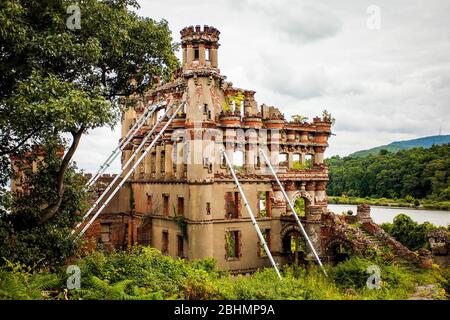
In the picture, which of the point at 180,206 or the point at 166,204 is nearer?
the point at 180,206

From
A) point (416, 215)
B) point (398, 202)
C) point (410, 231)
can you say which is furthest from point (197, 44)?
point (398, 202)

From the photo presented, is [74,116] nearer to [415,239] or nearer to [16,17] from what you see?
→ [16,17]

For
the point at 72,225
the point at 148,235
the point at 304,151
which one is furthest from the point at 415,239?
the point at 72,225

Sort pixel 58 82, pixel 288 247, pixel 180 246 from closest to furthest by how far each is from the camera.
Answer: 1. pixel 58 82
2. pixel 180 246
3. pixel 288 247

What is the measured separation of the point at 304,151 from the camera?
4028cm

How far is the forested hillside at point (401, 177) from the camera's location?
71750 mm

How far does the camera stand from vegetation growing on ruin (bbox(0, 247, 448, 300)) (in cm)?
1411

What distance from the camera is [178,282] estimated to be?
59.2 ft

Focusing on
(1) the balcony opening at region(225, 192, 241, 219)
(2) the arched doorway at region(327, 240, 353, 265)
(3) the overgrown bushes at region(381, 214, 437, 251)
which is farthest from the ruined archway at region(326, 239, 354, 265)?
(3) the overgrown bushes at region(381, 214, 437, 251)

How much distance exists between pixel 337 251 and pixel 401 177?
55.2 metres

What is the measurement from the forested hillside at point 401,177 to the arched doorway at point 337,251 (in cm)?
4540

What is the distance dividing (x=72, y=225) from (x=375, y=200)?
75.8 meters

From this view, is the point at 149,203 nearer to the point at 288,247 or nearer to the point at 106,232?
the point at 106,232

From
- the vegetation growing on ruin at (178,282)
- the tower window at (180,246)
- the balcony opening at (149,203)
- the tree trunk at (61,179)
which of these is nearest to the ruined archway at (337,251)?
the vegetation growing on ruin at (178,282)
